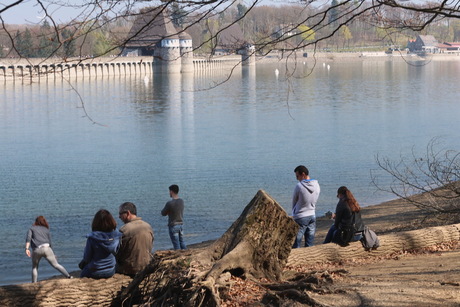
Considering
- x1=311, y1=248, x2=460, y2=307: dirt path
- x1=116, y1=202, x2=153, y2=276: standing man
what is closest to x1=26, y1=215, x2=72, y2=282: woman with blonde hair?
x1=116, y1=202, x2=153, y2=276: standing man

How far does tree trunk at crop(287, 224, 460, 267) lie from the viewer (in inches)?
316

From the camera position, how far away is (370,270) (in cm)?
781

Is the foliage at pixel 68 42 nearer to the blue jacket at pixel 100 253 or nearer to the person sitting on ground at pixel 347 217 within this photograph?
the blue jacket at pixel 100 253

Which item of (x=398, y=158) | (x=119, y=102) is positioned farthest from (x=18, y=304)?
(x=119, y=102)

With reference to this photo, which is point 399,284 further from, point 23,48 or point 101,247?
point 23,48

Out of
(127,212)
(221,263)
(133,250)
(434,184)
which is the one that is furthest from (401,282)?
(434,184)

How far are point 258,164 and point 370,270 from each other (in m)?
17.5

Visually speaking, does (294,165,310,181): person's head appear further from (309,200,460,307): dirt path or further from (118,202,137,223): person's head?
(118,202,137,223): person's head

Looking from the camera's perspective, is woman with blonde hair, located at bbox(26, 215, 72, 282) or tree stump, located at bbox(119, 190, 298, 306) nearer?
tree stump, located at bbox(119, 190, 298, 306)

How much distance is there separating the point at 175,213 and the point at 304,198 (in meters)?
2.58

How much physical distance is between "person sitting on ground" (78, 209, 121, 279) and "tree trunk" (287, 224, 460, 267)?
7.28 feet

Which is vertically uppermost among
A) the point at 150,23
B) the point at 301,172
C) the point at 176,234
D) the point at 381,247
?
the point at 150,23

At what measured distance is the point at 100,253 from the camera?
21.3 feet

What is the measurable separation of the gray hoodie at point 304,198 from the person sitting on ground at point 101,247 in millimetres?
2922
